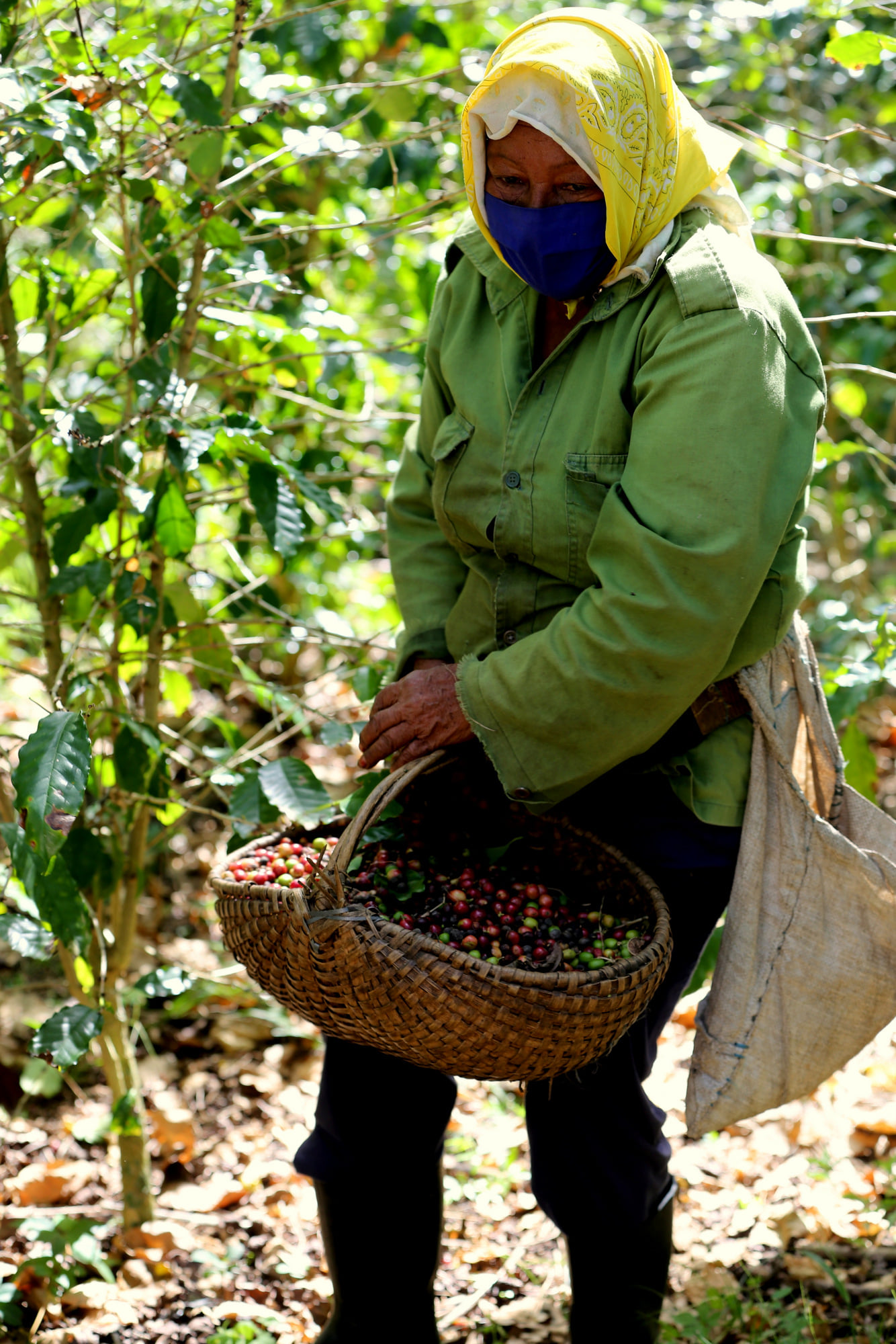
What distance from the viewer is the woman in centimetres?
153

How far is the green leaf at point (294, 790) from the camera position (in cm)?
192

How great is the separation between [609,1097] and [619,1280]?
31cm

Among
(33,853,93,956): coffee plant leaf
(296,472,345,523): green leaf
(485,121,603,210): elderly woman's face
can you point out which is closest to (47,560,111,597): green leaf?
(296,472,345,523): green leaf

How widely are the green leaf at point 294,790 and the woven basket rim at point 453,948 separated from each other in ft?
0.74

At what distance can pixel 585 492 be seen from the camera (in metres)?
1.66

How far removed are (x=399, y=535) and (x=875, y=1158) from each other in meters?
1.67

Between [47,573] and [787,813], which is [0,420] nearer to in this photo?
Answer: [47,573]

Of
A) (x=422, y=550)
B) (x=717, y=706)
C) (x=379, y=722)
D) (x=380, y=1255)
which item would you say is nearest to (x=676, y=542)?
(x=717, y=706)

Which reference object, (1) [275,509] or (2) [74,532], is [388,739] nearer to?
(1) [275,509]

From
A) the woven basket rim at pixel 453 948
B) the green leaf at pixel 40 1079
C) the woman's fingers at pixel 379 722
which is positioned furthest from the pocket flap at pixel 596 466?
the green leaf at pixel 40 1079

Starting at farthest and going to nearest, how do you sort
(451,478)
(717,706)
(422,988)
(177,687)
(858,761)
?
(177,687), (858,761), (451,478), (717,706), (422,988)

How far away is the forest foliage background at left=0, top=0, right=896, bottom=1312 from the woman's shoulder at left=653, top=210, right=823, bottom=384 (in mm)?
95

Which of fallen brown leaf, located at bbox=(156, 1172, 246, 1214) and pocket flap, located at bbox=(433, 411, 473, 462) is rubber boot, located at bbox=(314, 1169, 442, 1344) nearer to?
fallen brown leaf, located at bbox=(156, 1172, 246, 1214)

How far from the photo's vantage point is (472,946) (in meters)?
1.59
